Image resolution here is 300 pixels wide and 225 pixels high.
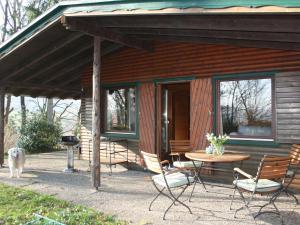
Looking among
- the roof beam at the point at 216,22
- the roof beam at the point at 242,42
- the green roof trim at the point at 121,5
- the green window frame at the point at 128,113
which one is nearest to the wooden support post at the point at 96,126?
the roof beam at the point at 216,22

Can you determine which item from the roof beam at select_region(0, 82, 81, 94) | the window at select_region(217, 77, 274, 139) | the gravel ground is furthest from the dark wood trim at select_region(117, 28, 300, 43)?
the roof beam at select_region(0, 82, 81, 94)

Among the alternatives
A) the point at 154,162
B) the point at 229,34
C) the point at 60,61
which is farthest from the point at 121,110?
the point at 154,162

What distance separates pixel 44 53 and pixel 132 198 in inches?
153

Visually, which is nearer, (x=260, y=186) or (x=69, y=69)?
(x=260, y=186)

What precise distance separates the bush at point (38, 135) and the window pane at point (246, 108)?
815cm

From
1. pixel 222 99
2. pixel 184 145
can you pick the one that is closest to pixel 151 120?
pixel 184 145

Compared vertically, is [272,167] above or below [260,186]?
above

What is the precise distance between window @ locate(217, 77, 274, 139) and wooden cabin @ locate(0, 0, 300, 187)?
2 cm

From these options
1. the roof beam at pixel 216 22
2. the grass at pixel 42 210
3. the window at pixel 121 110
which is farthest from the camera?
the window at pixel 121 110

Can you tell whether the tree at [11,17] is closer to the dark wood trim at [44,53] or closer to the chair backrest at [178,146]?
the dark wood trim at [44,53]

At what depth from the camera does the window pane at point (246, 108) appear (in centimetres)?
596

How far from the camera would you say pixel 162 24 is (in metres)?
4.98

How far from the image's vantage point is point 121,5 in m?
4.82

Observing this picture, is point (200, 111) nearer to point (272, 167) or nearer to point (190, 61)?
point (190, 61)
